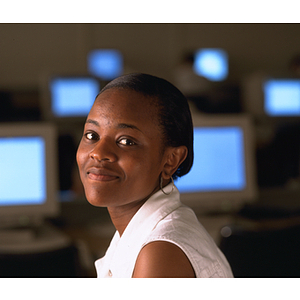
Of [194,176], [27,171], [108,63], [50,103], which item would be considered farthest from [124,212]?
[108,63]

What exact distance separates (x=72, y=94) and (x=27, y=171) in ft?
3.92

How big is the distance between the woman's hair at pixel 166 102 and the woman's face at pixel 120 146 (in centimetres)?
1

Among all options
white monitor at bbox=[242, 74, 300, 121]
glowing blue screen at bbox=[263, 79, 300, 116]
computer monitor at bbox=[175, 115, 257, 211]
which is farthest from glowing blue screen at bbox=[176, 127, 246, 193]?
glowing blue screen at bbox=[263, 79, 300, 116]

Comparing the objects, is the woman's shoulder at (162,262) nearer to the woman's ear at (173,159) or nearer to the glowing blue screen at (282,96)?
the woman's ear at (173,159)

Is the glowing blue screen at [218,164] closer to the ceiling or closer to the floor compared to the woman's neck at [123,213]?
closer to the floor

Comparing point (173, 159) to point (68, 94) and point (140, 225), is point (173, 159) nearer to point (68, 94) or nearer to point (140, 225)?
point (140, 225)

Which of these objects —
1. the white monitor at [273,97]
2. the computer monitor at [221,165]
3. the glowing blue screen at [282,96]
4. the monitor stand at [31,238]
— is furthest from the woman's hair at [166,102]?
the glowing blue screen at [282,96]

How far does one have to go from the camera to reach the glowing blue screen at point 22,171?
1499mm

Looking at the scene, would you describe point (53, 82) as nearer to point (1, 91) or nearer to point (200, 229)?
point (1, 91)

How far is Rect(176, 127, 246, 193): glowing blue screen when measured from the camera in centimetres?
171

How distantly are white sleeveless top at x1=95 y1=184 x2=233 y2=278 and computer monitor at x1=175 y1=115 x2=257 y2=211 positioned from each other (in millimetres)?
1137

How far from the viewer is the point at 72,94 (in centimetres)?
260

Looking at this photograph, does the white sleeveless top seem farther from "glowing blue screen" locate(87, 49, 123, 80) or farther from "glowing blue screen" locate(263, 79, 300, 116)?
"glowing blue screen" locate(87, 49, 123, 80)
